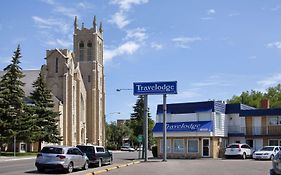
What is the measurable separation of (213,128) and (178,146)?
4505 millimetres

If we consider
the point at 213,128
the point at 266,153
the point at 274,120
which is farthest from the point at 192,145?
the point at 266,153

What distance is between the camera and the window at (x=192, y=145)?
163ft

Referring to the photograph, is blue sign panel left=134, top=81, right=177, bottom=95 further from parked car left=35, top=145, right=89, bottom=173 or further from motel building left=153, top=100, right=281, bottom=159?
parked car left=35, top=145, right=89, bottom=173

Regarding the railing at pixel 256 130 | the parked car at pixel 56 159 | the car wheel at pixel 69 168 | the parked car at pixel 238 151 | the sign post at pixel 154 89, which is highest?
the sign post at pixel 154 89

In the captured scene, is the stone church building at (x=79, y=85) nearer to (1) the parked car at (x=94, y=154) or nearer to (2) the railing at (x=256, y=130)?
(2) the railing at (x=256, y=130)

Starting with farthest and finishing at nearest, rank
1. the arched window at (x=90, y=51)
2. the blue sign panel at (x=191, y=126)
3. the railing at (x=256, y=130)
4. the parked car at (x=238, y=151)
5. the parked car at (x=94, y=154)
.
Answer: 1. the arched window at (x=90, y=51)
2. the railing at (x=256, y=130)
3. the blue sign panel at (x=191, y=126)
4. the parked car at (x=238, y=151)
5. the parked car at (x=94, y=154)

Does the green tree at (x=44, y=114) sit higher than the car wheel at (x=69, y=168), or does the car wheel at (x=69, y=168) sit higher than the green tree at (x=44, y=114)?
the green tree at (x=44, y=114)

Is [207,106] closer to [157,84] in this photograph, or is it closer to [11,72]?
[157,84]

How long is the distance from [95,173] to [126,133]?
103525 millimetres

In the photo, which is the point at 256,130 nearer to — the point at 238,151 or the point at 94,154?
the point at 238,151

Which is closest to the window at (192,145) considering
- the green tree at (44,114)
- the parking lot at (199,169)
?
the parking lot at (199,169)

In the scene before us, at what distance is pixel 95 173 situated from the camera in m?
24.7

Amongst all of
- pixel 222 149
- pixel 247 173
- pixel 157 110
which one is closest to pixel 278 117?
pixel 222 149

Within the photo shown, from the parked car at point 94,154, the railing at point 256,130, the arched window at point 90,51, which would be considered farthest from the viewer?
the arched window at point 90,51
